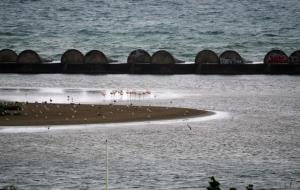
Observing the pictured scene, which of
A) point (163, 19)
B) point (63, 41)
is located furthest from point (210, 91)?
point (163, 19)

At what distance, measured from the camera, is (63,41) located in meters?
107

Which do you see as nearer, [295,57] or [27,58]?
[295,57]

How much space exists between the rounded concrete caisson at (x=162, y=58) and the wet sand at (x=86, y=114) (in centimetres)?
1847

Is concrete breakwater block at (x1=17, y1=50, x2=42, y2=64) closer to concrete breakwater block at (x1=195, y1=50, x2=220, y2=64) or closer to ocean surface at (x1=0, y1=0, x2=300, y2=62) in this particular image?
concrete breakwater block at (x1=195, y1=50, x2=220, y2=64)

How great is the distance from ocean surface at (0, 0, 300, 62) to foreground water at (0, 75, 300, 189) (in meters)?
31.3

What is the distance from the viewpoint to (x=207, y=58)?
2608 inches

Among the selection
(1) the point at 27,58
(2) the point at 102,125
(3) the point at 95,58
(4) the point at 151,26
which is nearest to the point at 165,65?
(3) the point at 95,58

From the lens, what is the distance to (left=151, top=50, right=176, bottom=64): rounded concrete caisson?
215 ft

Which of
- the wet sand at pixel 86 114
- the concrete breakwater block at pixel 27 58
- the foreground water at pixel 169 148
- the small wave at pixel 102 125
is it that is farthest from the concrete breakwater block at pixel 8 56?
the small wave at pixel 102 125

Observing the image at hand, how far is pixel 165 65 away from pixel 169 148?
28.4m

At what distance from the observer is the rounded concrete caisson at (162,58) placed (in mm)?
65562

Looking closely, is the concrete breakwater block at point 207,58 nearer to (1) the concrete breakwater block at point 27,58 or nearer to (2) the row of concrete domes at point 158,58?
(2) the row of concrete domes at point 158,58

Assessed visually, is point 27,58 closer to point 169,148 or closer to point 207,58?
point 207,58

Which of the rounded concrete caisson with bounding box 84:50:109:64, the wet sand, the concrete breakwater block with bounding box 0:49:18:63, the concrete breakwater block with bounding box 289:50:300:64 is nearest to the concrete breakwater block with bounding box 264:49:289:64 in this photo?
the concrete breakwater block with bounding box 289:50:300:64
